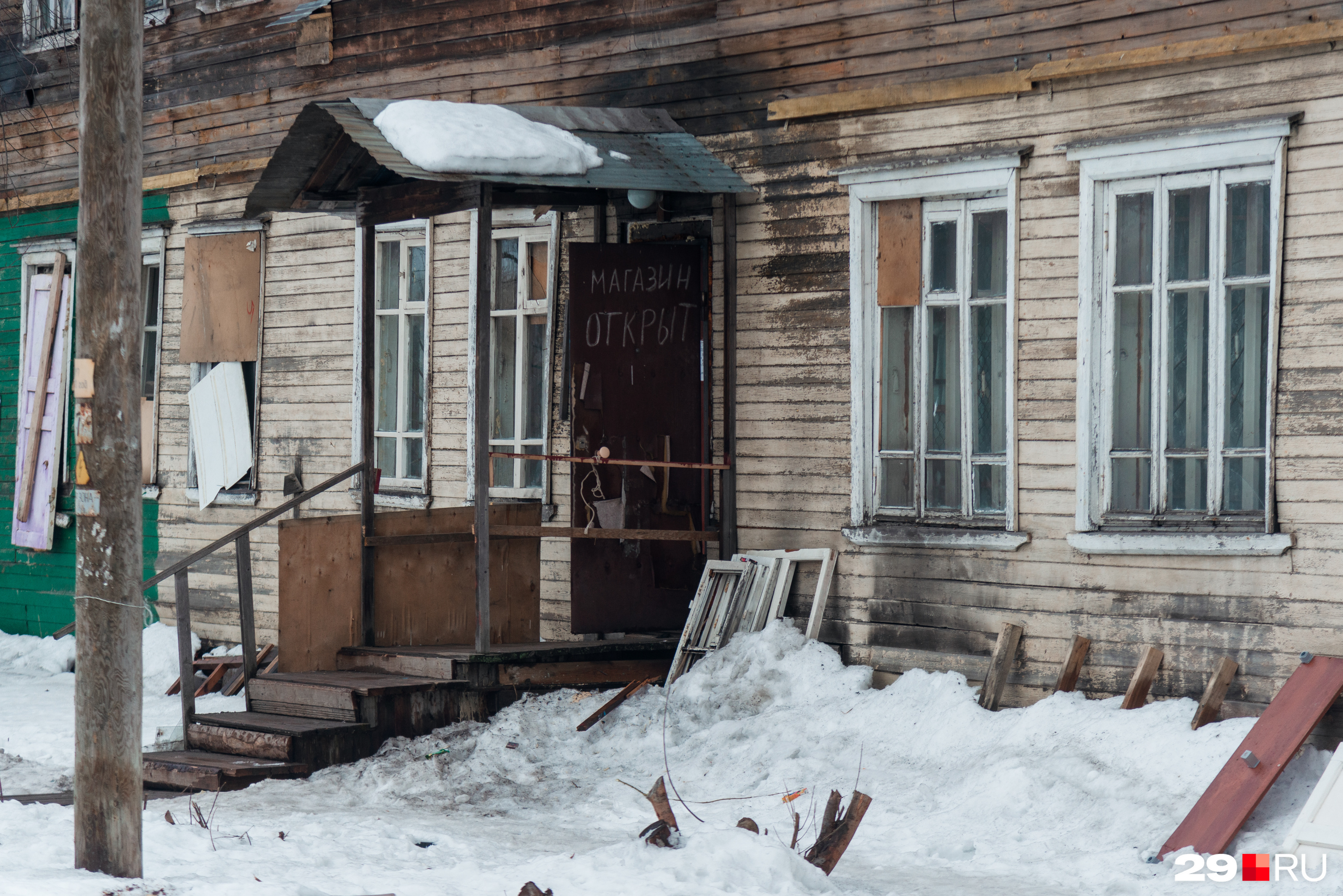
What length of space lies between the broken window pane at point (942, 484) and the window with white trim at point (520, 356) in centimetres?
286

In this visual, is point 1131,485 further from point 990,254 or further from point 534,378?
point 534,378

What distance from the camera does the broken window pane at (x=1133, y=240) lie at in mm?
7324

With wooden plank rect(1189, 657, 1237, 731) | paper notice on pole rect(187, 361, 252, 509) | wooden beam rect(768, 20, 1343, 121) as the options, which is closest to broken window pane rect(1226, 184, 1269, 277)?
A: wooden beam rect(768, 20, 1343, 121)

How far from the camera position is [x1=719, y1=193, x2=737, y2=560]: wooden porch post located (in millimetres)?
8805

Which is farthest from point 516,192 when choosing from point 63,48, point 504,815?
point 63,48

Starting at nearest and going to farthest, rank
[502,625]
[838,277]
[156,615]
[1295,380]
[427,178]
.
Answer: [1295,380], [427,178], [838,277], [502,625], [156,615]

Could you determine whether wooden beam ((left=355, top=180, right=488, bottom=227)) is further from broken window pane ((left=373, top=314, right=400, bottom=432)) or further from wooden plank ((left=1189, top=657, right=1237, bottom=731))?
wooden plank ((left=1189, top=657, right=1237, bottom=731))

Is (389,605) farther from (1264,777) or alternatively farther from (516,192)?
(1264,777)

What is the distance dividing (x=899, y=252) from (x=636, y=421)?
1.96 m

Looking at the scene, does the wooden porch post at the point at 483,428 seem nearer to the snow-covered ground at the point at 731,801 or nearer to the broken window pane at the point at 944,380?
the snow-covered ground at the point at 731,801

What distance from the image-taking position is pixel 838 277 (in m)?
8.38

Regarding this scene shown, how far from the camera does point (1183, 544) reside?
702 centimetres

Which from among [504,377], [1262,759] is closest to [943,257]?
[1262,759]

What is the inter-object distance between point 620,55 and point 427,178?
2556mm
